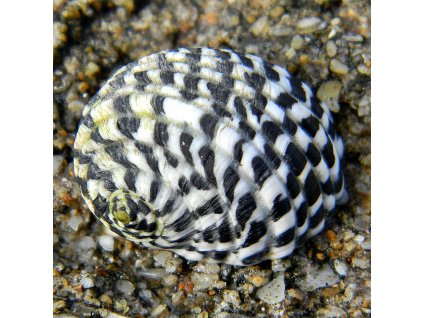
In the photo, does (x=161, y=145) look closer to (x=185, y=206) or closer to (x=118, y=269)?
(x=185, y=206)

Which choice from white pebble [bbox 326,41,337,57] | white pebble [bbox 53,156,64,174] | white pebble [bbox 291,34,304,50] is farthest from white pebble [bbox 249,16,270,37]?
white pebble [bbox 53,156,64,174]

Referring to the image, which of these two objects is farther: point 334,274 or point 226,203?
point 334,274

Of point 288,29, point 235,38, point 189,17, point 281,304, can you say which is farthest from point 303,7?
point 281,304

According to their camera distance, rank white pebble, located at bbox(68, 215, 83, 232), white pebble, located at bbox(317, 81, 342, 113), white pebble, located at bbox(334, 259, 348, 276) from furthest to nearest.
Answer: white pebble, located at bbox(317, 81, 342, 113)
white pebble, located at bbox(68, 215, 83, 232)
white pebble, located at bbox(334, 259, 348, 276)

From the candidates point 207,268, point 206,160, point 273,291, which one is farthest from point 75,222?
point 273,291

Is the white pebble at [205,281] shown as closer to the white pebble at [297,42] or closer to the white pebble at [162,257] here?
the white pebble at [162,257]

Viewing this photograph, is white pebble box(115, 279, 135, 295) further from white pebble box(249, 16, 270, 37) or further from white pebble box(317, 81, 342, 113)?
white pebble box(249, 16, 270, 37)
